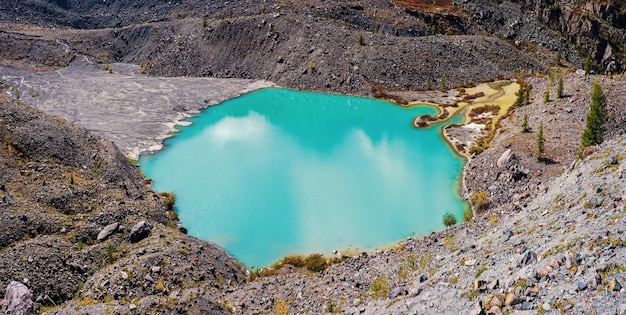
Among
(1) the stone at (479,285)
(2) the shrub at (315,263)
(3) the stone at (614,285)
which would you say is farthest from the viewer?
(2) the shrub at (315,263)

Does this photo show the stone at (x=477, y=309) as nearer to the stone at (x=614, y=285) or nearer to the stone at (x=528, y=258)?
the stone at (x=528, y=258)

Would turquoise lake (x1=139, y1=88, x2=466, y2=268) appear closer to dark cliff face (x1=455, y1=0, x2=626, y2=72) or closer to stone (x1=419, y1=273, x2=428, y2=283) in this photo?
stone (x1=419, y1=273, x2=428, y2=283)

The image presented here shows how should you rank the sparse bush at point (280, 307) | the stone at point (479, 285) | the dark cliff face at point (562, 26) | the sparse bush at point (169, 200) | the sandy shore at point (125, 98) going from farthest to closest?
the dark cliff face at point (562, 26)
the sandy shore at point (125, 98)
the sparse bush at point (169, 200)
the sparse bush at point (280, 307)
the stone at point (479, 285)

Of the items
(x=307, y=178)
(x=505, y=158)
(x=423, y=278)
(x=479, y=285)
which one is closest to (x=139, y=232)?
(x=423, y=278)

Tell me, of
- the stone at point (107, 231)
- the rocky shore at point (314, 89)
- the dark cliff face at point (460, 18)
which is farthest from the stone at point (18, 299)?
the dark cliff face at point (460, 18)

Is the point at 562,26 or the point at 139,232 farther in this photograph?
the point at 562,26

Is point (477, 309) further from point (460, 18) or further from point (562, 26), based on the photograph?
point (562, 26)
